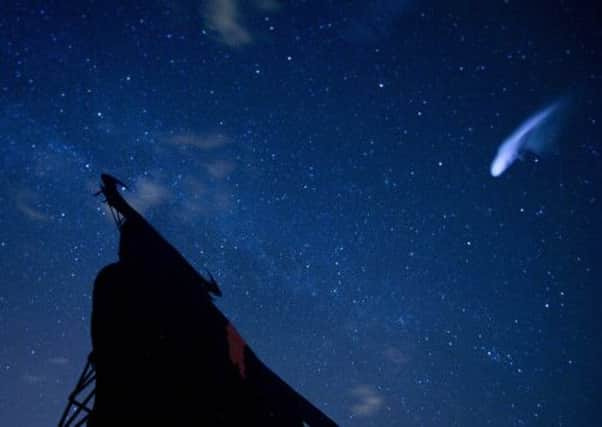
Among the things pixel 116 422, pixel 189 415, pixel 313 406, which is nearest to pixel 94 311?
pixel 116 422

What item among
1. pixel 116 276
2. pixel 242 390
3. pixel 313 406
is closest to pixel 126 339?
pixel 116 276

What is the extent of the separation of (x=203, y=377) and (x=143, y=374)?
955mm

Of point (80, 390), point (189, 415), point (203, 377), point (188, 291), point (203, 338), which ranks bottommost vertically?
point (80, 390)

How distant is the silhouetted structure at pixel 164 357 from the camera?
6.22m

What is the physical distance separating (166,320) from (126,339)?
2.23ft

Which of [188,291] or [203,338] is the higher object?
[188,291]

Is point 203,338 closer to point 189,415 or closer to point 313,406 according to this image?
point 189,415

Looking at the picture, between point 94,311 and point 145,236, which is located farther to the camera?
point 145,236

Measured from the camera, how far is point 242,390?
6.91 metres

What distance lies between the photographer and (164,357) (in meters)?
6.52

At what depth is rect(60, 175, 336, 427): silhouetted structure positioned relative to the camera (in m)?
6.22

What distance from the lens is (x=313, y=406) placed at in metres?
7.56

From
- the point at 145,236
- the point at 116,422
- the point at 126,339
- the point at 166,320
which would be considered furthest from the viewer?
the point at 145,236

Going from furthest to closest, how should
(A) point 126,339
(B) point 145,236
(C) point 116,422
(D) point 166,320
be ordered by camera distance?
1. (B) point 145,236
2. (D) point 166,320
3. (A) point 126,339
4. (C) point 116,422
